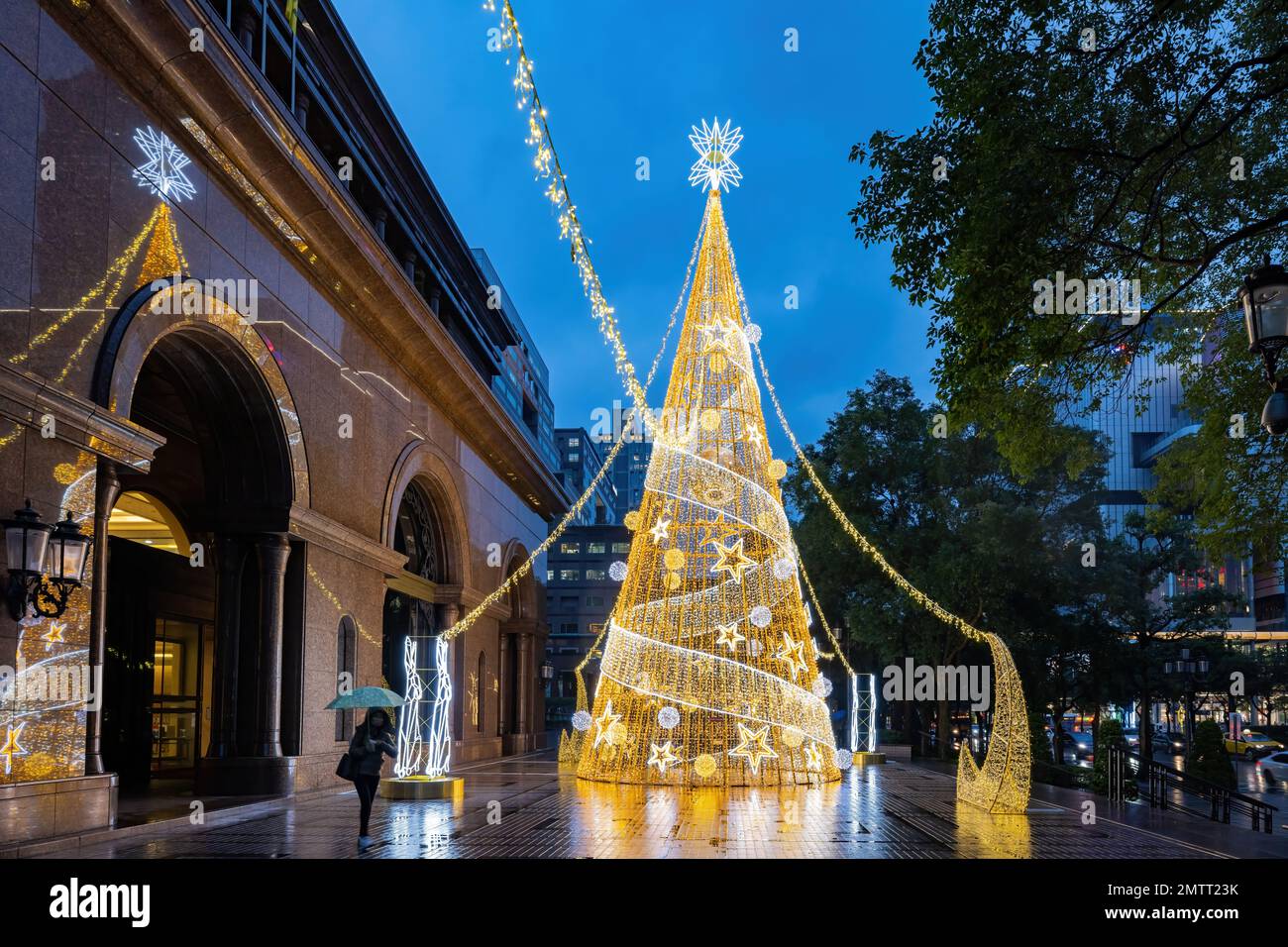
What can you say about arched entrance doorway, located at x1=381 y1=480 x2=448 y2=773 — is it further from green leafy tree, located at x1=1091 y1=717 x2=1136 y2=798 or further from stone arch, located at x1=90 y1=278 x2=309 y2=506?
green leafy tree, located at x1=1091 y1=717 x2=1136 y2=798

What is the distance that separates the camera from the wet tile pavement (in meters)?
11.5

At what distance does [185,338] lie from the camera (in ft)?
50.0

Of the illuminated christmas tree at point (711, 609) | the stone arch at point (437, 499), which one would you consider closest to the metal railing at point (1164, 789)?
the illuminated christmas tree at point (711, 609)

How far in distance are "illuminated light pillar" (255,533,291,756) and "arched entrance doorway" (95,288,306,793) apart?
1 cm

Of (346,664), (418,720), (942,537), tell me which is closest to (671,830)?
(418,720)

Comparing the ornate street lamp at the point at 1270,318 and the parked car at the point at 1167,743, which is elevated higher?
the ornate street lamp at the point at 1270,318

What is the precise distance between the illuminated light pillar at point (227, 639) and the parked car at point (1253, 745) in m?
50.3

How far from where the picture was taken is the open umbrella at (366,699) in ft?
50.1

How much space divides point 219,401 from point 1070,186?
11.5 m

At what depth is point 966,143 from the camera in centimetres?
1207

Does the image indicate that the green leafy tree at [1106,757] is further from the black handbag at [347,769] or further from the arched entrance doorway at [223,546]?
the arched entrance doorway at [223,546]

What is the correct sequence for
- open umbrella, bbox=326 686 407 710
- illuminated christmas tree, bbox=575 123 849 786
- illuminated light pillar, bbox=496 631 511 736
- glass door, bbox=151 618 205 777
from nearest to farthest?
open umbrella, bbox=326 686 407 710 < illuminated christmas tree, bbox=575 123 849 786 < glass door, bbox=151 618 205 777 < illuminated light pillar, bbox=496 631 511 736

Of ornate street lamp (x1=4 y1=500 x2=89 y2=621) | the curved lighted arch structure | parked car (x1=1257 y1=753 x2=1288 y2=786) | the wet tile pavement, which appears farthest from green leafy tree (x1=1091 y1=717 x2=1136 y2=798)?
parked car (x1=1257 y1=753 x2=1288 y2=786)

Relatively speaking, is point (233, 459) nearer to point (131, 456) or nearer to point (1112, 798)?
point (131, 456)
